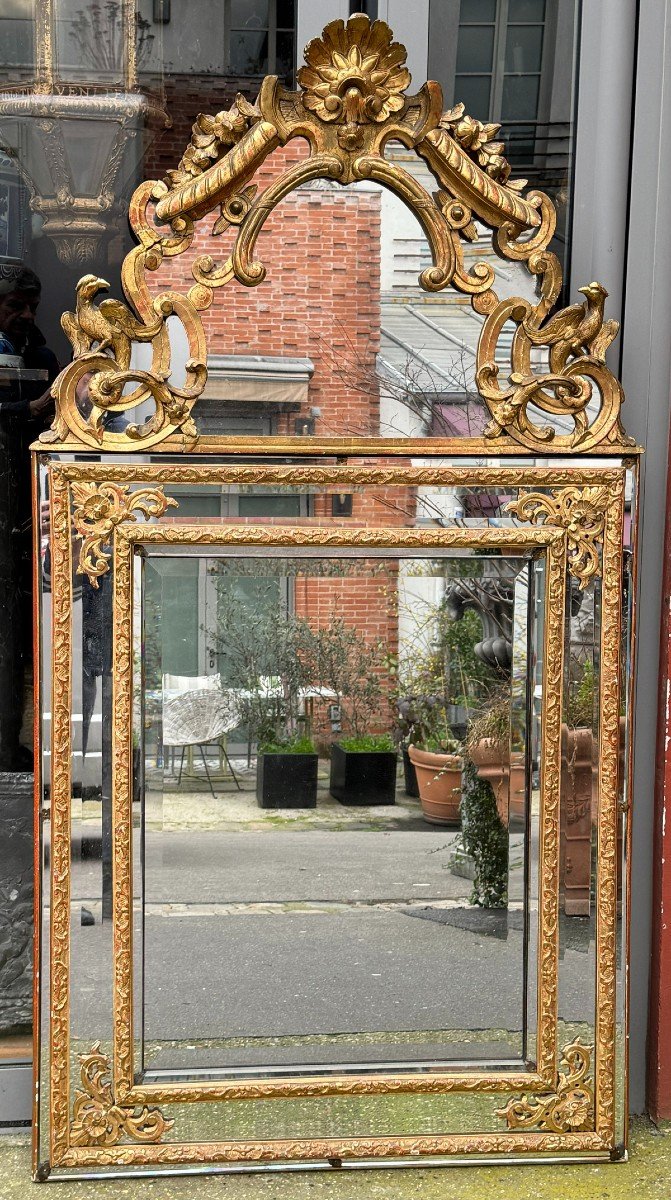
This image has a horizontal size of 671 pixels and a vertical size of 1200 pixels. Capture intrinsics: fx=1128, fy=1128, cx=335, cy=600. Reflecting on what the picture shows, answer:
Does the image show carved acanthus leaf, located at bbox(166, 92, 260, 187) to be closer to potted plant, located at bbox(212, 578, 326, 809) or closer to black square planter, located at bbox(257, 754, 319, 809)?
potted plant, located at bbox(212, 578, 326, 809)

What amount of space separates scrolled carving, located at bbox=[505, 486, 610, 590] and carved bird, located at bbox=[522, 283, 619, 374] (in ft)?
0.93

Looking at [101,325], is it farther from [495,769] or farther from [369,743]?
[495,769]

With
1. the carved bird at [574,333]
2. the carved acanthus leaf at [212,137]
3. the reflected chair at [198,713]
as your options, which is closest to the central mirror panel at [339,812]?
the reflected chair at [198,713]

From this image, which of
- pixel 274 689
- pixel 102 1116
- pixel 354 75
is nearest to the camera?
pixel 354 75

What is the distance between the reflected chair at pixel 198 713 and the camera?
2.60 metres

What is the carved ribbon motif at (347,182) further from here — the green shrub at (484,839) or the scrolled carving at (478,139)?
the green shrub at (484,839)

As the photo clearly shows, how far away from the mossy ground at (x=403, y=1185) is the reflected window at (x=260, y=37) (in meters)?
2.50

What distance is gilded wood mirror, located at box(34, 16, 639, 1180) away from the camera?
8.11 ft

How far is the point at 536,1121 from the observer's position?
2598 mm

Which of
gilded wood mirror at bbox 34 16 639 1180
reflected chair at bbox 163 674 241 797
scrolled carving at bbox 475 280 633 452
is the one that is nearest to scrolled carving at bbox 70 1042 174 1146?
gilded wood mirror at bbox 34 16 639 1180

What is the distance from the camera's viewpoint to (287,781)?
2656 millimetres

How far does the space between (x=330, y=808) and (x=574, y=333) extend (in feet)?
4.03

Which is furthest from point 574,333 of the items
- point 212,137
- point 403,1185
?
point 403,1185

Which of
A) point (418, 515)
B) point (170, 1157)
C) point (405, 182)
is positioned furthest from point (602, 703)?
point (170, 1157)
